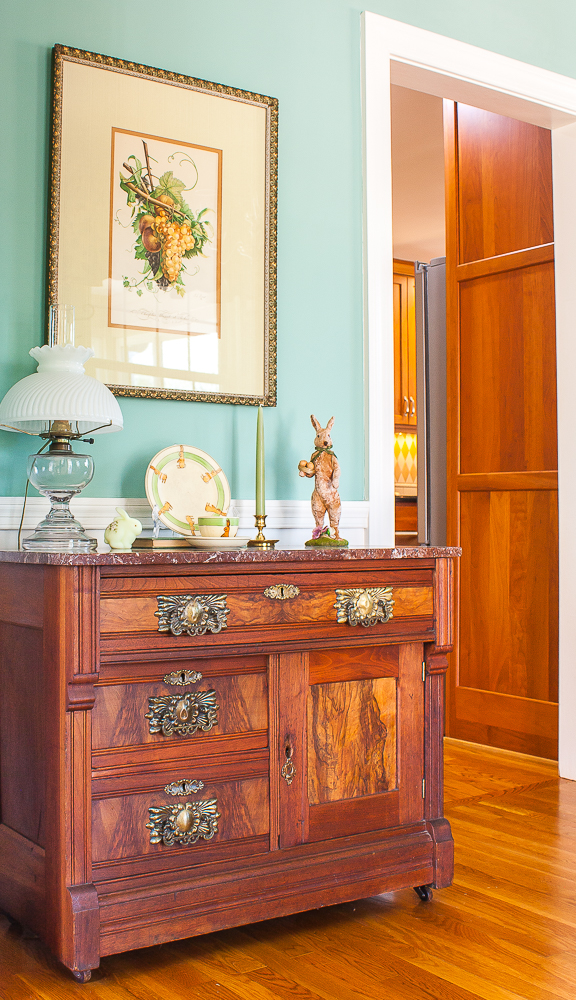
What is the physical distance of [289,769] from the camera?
184 cm

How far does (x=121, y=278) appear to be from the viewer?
2154 millimetres

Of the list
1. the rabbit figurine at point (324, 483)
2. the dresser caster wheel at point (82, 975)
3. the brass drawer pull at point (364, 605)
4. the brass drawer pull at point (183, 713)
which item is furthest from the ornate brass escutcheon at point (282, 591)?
the dresser caster wheel at point (82, 975)

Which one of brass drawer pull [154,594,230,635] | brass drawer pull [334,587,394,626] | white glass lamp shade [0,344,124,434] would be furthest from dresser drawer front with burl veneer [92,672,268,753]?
white glass lamp shade [0,344,124,434]

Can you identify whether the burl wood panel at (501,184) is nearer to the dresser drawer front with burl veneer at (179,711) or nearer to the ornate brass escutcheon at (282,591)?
the ornate brass escutcheon at (282,591)

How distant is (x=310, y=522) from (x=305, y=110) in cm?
114

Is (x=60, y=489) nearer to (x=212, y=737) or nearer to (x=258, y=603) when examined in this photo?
(x=258, y=603)

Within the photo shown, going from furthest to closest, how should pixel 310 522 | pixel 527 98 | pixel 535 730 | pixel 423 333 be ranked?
pixel 423 333 → pixel 535 730 → pixel 527 98 → pixel 310 522

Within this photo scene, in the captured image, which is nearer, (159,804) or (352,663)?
(159,804)

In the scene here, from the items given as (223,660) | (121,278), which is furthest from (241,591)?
(121,278)

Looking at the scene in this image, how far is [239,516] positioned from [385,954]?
1052 millimetres

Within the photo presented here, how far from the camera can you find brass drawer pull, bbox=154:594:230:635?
5.54ft

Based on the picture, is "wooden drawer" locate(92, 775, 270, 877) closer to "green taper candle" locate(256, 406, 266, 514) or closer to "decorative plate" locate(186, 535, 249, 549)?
"decorative plate" locate(186, 535, 249, 549)

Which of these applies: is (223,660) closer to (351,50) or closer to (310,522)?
(310,522)

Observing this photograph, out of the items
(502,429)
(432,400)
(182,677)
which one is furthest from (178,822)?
(432,400)
